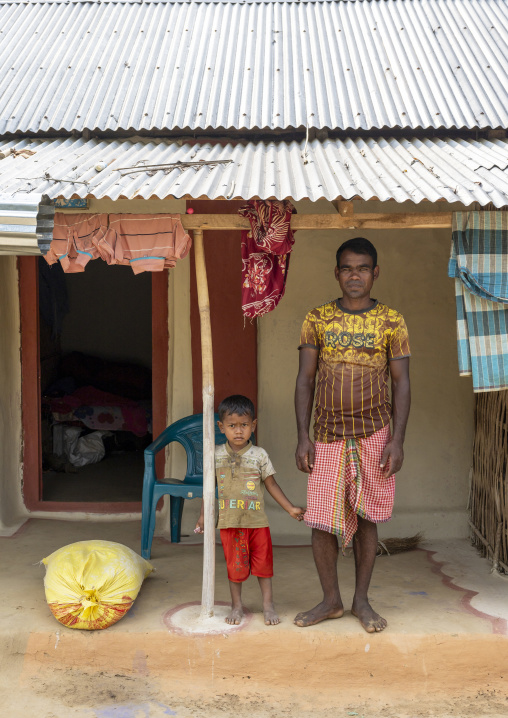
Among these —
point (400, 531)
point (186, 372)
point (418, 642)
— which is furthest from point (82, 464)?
point (418, 642)

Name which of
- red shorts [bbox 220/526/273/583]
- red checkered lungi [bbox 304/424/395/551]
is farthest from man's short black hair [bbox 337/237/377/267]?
red shorts [bbox 220/526/273/583]

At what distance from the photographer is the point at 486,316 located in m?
3.73

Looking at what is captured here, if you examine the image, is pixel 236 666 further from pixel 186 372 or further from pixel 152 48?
pixel 152 48

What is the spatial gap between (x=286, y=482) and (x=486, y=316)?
2.19 metres

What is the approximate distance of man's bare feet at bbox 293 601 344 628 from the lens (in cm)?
377

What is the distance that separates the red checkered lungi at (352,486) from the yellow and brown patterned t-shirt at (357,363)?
0.07m

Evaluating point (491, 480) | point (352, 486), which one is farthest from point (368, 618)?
point (491, 480)

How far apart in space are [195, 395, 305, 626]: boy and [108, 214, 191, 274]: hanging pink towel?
85 centimetres

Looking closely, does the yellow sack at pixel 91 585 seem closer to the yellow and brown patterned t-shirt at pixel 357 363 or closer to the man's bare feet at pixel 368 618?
the man's bare feet at pixel 368 618

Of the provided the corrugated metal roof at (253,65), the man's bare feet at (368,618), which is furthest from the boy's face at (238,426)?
the corrugated metal roof at (253,65)

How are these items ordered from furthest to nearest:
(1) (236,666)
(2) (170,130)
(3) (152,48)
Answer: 1. (3) (152,48)
2. (2) (170,130)
3. (1) (236,666)

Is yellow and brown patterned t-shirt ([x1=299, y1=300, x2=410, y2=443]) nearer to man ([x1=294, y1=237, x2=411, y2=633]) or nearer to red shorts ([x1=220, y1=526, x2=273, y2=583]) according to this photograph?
man ([x1=294, y1=237, x2=411, y2=633])

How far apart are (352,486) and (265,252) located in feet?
4.31

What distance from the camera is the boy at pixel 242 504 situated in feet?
12.7
